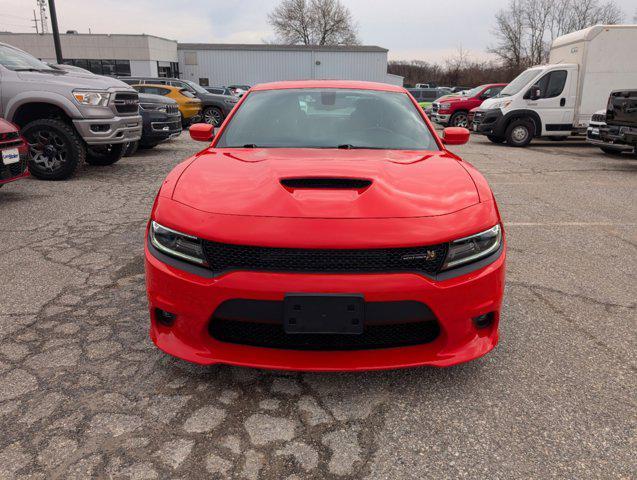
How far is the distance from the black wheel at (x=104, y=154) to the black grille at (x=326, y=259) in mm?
7607

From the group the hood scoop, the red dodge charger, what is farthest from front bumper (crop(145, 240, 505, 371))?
the hood scoop

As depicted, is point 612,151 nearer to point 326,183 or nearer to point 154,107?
point 154,107

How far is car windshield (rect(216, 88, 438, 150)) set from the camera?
10.00ft

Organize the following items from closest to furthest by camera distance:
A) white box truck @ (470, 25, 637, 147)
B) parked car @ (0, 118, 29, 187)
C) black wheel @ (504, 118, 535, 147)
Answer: parked car @ (0, 118, 29, 187) < white box truck @ (470, 25, 637, 147) < black wheel @ (504, 118, 535, 147)

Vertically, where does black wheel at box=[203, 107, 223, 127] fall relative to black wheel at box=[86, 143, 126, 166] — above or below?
above

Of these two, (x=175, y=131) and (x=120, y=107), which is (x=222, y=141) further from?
(x=175, y=131)

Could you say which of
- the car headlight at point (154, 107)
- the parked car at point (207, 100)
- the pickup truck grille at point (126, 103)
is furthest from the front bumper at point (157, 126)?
the parked car at point (207, 100)

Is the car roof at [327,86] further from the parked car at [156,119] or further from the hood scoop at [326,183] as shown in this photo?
the parked car at [156,119]

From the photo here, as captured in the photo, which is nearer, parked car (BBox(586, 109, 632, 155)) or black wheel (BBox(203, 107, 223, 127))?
parked car (BBox(586, 109, 632, 155))

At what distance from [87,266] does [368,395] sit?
2.65m

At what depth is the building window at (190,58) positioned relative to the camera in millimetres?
45584

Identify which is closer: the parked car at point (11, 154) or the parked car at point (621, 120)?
the parked car at point (11, 154)

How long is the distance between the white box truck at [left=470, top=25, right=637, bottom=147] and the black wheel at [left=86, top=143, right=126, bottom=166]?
9.62 metres

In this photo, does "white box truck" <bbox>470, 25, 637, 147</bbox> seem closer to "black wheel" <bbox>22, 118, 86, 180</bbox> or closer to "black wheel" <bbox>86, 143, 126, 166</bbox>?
"black wheel" <bbox>86, 143, 126, 166</bbox>
